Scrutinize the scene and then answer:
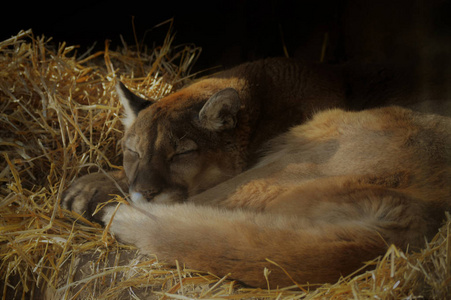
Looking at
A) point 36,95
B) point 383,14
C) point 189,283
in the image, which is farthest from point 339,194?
point 36,95

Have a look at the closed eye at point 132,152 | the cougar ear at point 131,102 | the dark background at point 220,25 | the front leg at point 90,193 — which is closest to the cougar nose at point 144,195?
the front leg at point 90,193

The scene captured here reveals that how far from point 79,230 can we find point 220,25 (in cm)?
324

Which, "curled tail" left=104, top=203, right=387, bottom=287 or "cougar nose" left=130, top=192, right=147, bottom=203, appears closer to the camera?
"curled tail" left=104, top=203, right=387, bottom=287

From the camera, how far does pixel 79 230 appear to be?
2568 millimetres

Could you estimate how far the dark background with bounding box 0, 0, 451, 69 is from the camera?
465 centimetres

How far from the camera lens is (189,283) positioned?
198cm

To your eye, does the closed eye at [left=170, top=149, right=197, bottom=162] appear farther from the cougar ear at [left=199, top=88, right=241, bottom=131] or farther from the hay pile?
the hay pile

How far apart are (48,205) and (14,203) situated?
14.0 inches

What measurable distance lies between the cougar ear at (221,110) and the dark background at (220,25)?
83.0 inches

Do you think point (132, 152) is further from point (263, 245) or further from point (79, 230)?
point (263, 245)

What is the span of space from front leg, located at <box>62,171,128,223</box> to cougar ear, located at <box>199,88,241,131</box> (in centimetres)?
74

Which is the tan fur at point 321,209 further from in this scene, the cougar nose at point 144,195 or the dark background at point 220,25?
the dark background at point 220,25

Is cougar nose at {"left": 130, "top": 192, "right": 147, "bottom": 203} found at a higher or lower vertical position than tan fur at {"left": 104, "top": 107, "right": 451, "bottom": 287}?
lower

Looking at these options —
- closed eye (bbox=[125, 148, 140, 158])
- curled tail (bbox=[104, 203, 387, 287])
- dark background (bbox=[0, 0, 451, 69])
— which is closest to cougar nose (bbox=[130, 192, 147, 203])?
closed eye (bbox=[125, 148, 140, 158])
